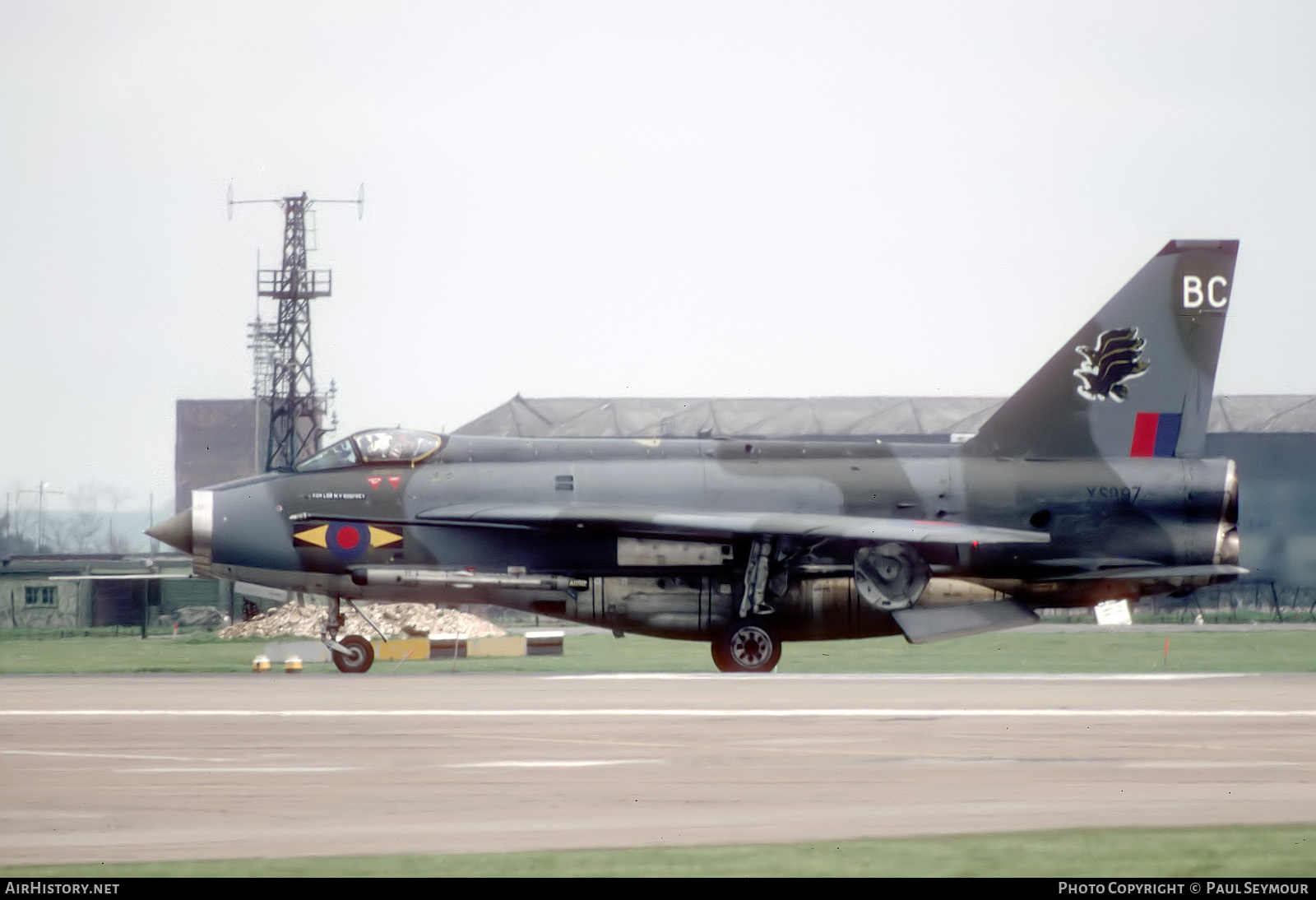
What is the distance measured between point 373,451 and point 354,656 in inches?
110

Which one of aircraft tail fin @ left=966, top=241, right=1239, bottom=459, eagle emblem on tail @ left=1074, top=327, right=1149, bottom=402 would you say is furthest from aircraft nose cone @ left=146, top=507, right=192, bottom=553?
eagle emblem on tail @ left=1074, top=327, right=1149, bottom=402

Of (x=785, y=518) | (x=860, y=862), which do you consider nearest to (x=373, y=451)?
(x=785, y=518)

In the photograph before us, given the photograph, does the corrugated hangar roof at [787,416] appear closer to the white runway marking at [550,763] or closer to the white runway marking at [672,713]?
the white runway marking at [672,713]

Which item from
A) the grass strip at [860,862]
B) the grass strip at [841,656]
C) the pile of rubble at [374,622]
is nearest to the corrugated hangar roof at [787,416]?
the pile of rubble at [374,622]

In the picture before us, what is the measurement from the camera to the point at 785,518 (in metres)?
21.5

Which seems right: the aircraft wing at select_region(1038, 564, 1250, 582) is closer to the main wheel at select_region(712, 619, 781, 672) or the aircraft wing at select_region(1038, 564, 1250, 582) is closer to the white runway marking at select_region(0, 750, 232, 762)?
the main wheel at select_region(712, 619, 781, 672)

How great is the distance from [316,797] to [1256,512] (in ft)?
184

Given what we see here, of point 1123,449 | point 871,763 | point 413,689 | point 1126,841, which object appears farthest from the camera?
point 1123,449

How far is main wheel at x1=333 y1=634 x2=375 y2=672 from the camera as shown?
858 inches

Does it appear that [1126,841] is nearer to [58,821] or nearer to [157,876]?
[157,876]

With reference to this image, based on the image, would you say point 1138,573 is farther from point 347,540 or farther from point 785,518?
point 347,540

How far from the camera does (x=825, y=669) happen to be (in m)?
22.0

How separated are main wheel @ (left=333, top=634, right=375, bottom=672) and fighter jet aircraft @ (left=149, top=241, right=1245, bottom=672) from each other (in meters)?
0.03

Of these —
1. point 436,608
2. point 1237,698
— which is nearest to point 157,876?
point 1237,698
